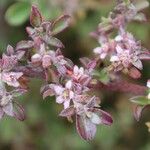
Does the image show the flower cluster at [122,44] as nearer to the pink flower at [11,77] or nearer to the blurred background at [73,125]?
the pink flower at [11,77]

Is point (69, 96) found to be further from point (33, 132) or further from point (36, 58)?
point (33, 132)

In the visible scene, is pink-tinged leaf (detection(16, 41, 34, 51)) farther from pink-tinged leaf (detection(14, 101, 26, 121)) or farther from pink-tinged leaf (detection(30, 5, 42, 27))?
pink-tinged leaf (detection(14, 101, 26, 121))

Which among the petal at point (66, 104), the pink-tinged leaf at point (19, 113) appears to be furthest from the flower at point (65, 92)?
the pink-tinged leaf at point (19, 113)

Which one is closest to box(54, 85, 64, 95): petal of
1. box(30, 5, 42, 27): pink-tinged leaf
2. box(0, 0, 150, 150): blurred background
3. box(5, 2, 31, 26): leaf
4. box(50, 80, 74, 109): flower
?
box(50, 80, 74, 109): flower

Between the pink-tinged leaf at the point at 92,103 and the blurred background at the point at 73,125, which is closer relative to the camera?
the pink-tinged leaf at the point at 92,103

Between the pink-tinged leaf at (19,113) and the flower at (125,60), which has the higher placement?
the flower at (125,60)

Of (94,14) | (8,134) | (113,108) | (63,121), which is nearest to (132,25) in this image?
(94,14)
